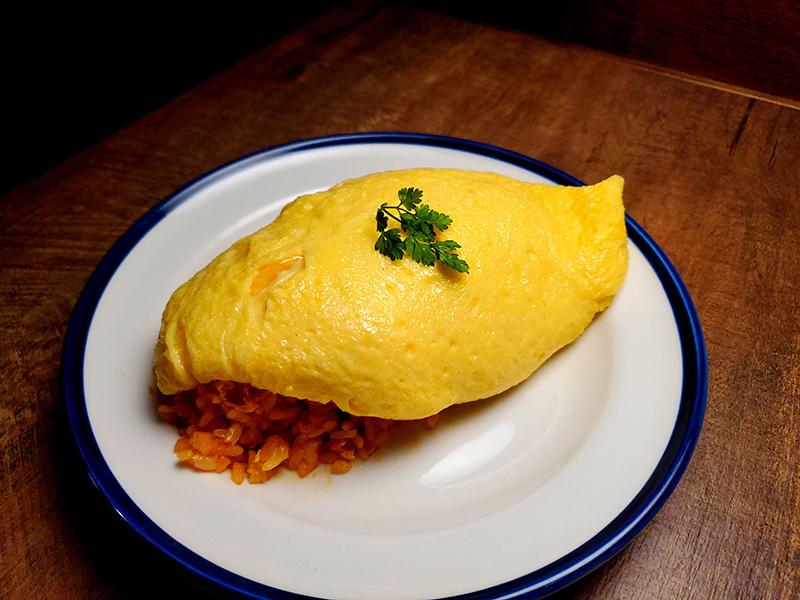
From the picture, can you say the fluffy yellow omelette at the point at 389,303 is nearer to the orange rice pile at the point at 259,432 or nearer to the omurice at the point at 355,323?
the omurice at the point at 355,323

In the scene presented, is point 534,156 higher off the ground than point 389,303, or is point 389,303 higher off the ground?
point 389,303

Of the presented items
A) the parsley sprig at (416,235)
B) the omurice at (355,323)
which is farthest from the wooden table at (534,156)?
the parsley sprig at (416,235)

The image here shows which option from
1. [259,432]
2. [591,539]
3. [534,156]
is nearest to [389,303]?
[259,432]

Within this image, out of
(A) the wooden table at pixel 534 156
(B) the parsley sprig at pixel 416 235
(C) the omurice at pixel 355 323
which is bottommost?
(A) the wooden table at pixel 534 156

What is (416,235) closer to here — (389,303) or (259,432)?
(389,303)

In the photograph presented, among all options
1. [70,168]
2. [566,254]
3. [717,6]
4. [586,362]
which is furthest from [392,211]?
[717,6]

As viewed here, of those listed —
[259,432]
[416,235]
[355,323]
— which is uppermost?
[416,235]

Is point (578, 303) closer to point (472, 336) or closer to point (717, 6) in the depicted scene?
point (472, 336)
